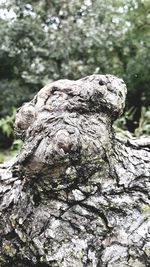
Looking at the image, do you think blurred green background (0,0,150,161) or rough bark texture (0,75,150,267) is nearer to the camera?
rough bark texture (0,75,150,267)

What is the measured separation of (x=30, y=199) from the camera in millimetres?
1441

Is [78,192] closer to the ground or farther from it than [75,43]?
closer to the ground

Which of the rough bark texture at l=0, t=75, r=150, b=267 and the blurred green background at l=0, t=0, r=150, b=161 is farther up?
the blurred green background at l=0, t=0, r=150, b=161

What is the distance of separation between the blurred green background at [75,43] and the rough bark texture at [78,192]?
7.83m

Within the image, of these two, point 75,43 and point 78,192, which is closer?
point 78,192

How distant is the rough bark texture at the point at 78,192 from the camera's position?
136cm

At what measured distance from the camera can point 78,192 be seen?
141cm

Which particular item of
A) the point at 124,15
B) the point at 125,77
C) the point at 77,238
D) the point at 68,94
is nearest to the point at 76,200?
the point at 77,238

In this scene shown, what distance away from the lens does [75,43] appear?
9664mm

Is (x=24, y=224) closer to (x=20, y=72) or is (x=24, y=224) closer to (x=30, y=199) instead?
(x=30, y=199)

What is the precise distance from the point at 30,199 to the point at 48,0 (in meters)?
8.66

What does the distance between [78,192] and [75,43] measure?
8445 millimetres

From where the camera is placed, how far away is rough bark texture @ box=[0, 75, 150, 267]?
1.36 meters

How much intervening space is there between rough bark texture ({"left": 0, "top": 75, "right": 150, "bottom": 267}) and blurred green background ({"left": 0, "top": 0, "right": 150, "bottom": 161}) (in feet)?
25.7
